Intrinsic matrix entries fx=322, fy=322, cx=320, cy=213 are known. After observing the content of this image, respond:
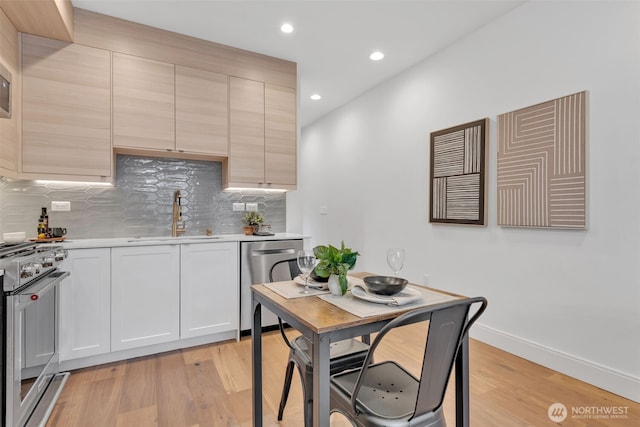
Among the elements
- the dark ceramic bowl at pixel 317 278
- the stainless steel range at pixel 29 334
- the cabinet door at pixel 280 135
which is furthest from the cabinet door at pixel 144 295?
the dark ceramic bowl at pixel 317 278

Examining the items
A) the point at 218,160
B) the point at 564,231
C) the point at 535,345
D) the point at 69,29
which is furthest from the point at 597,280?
the point at 69,29

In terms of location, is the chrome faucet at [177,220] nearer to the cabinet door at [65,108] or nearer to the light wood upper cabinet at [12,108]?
the cabinet door at [65,108]

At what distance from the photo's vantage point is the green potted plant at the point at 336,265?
4.69 ft

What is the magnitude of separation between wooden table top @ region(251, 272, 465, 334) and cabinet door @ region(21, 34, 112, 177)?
89.0 inches

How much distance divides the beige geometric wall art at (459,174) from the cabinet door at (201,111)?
7.07 feet

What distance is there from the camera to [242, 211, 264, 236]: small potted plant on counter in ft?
11.3

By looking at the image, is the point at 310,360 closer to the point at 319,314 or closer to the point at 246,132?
the point at 319,314

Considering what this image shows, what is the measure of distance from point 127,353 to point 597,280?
138 inches

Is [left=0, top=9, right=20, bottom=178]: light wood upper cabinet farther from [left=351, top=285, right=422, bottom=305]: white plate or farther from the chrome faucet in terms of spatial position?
[left=351, top=285, right=422, bottom=305]: white plate

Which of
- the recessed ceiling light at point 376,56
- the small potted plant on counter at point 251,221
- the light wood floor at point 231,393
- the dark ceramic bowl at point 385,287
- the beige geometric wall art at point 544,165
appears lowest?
the light wood floor at point 231,393

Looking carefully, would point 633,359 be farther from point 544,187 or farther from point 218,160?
point 218,160

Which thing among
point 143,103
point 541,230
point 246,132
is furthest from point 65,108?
point 541,230

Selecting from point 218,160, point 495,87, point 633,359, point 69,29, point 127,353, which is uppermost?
point 69,29

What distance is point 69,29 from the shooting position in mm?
2504
